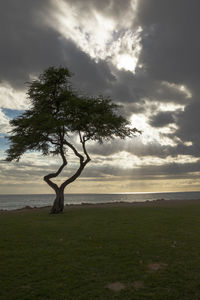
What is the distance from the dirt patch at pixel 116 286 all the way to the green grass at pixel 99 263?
13 cm

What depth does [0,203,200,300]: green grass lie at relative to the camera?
765cm

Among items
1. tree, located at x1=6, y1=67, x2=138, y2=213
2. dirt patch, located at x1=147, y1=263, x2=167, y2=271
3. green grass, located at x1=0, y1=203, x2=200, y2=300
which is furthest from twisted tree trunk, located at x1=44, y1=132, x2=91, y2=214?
dirt patch, located at x1=147, y1=263, x2=167, y2=271

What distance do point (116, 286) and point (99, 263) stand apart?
7.33 ft

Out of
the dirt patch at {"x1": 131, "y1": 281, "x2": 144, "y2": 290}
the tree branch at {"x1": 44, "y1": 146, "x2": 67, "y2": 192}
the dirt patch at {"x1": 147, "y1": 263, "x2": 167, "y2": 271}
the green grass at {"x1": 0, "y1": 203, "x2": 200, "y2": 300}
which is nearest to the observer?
the green grass at {"x1": 0, "y1": 203, "x2": 200, "y2": 300}

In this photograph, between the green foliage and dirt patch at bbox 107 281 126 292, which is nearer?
dirt patch at bbox 107 281 126 292

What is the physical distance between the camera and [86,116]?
30.0m

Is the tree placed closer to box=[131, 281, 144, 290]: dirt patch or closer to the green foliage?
the green foliage

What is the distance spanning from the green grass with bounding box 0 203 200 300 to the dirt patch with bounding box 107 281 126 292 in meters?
0.13

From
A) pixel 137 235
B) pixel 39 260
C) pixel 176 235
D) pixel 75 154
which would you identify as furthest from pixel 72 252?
pixel 75 154

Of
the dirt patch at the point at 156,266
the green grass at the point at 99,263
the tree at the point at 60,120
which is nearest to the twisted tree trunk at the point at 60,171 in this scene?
the tree at the point at 60,120

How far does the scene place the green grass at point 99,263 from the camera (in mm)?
7648

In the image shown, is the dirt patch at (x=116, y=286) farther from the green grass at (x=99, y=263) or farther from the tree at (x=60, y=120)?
the tree at (x=60, y=120)

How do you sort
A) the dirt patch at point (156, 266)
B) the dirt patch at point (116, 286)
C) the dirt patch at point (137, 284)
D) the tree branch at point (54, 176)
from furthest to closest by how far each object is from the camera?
the tree branch at point (54, 176) → the dirt patch at point (156, 266) → the dirt patch at point (137, 284) → the dirt patch at point (116, 286)

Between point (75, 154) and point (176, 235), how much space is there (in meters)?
18.3
